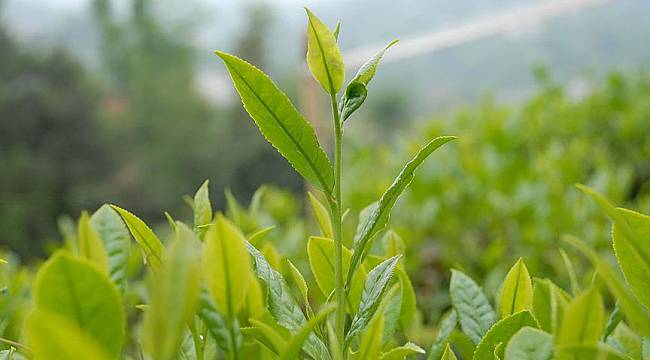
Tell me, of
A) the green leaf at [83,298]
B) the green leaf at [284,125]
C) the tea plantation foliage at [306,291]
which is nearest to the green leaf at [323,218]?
the tea plantation foliage at [306,291]

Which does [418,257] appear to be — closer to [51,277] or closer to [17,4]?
[51,277]

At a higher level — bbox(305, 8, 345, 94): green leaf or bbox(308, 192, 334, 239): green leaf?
bbox(305, 8, 345, 94): green leaf

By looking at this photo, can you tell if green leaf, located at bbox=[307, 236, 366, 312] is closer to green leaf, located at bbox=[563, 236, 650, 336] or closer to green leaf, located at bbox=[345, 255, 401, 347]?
green leaf, located at bbox=[345, 255, 401, 347]

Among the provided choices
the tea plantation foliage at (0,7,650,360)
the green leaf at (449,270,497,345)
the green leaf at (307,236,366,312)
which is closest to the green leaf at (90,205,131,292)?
the tea plantation foliage at (0,7,650,360)

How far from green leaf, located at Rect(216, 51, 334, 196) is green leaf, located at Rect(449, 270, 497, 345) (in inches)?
6.2

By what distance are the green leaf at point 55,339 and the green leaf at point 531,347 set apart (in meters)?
0.21

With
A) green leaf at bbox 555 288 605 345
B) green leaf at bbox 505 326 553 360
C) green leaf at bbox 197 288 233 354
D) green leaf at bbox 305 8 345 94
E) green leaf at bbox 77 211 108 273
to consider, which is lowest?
green leaf at bbox 505 326 553 360

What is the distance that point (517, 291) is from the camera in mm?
479

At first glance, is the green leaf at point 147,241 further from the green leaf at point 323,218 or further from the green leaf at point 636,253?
the green leaf at point 636,253

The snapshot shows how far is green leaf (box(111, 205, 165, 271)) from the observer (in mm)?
409

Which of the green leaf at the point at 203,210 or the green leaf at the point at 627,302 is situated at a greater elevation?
the green leaf at the point at 203,210

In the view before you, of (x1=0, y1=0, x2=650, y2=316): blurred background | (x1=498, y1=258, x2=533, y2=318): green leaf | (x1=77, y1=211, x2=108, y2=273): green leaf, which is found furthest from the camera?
(x1=0, y1=0, x2=650, y2=316): blurred background

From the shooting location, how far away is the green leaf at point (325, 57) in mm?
414

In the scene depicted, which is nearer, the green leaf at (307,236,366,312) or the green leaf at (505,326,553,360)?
the green leaf at (505,326,553,360)
